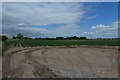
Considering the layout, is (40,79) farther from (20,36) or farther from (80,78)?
(20,36)

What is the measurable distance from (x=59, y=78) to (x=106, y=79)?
7.26 ft

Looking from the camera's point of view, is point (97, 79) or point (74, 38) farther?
point (74, 38)

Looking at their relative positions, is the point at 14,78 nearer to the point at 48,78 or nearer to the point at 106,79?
the point at 48,78

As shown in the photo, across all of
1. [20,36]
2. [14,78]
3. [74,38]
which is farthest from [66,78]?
[20,36]

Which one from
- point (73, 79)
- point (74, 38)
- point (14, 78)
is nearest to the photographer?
point (73, 79)

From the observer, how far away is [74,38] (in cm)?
12244

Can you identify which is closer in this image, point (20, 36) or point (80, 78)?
point (80, 78)

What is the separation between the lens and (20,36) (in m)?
141

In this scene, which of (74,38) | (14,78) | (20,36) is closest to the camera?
(14,78)

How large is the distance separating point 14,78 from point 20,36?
13313 centimetres

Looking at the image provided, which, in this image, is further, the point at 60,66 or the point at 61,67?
the point at 60,66

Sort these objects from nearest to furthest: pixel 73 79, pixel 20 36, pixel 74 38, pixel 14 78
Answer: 1. pixel 73 79
2. pixel 14 78
3. pixel 74 38
4. pixel 20 36

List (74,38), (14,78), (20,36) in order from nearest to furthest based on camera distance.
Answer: (14,78), (74,38), (20,36)

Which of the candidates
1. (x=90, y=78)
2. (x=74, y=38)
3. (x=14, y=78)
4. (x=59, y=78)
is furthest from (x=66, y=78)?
(x=74, y=38)
